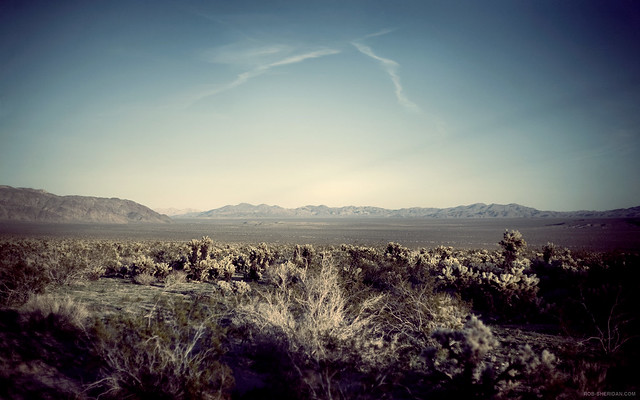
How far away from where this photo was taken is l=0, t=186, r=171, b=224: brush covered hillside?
95.9 metres

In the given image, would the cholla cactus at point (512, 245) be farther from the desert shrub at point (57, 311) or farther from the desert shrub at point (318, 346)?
the desert shrub at point (57, 311)

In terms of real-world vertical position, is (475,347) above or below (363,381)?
above

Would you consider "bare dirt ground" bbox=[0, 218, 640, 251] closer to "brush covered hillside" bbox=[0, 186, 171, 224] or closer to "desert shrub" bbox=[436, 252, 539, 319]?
"desert shrub" bbox=[436, 252, 539, 319]

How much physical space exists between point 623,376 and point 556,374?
4.41ft

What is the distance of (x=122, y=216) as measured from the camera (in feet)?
391

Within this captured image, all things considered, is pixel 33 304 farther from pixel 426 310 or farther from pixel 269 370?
pixel 426 310

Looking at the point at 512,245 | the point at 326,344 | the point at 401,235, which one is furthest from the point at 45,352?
the point at 401,235

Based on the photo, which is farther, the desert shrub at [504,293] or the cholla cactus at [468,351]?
the desert shrub at [504,293]

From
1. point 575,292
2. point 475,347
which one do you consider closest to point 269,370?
point 475,347

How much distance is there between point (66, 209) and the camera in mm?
107625

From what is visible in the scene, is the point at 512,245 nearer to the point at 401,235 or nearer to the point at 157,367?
the point at 157,367

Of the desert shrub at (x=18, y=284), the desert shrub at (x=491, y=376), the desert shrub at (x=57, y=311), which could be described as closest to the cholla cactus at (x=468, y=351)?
the desert shrub at (x=491, y=376)

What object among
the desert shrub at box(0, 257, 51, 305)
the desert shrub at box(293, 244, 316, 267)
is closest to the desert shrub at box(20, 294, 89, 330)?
the desert shrub at box(0, 257, 51, 305)

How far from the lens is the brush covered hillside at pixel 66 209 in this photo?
9594cm
